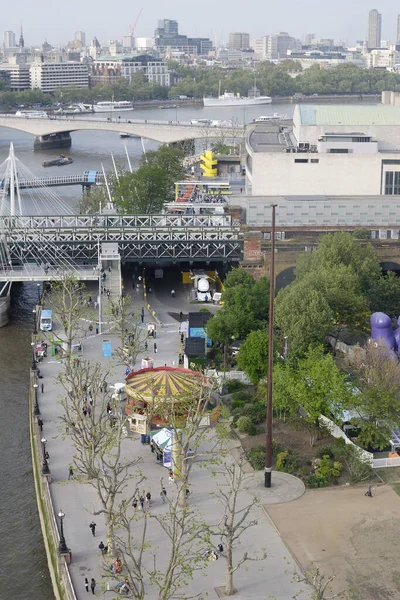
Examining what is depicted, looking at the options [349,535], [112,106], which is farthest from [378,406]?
[112,106]

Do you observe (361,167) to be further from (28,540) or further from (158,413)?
(28,540)

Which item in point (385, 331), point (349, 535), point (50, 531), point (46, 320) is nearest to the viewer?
point (349, 535)

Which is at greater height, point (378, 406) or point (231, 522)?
point (378, 406)

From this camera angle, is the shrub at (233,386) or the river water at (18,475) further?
the shrub at (233,386)

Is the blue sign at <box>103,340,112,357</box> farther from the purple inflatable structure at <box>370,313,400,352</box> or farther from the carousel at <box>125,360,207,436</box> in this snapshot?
the purple inflatable structure at <box>370,313,400,352</box>

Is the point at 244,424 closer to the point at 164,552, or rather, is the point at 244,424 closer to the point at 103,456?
the point at 103,456

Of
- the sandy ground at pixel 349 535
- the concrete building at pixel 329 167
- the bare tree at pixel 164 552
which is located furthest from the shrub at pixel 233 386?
the concrete building at pixel 329 167

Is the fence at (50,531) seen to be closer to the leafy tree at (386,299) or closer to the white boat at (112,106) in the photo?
the leafy tree at (386,299)

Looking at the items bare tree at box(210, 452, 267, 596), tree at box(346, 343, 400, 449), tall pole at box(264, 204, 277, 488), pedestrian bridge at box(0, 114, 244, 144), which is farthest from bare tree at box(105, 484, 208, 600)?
pedestrian bridge at box(0, 114, 244, 144)
